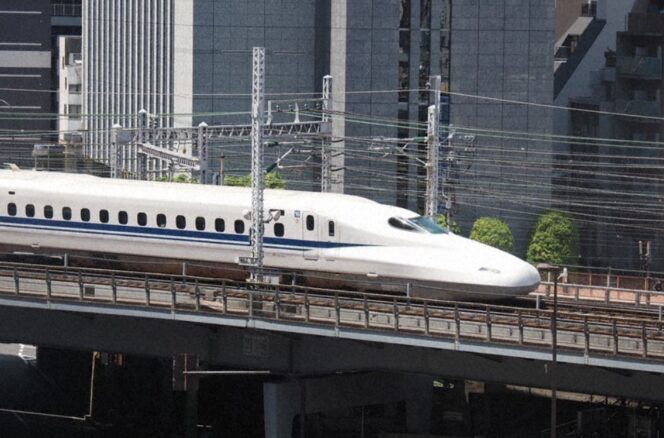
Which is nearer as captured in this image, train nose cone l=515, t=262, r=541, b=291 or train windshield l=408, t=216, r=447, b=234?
train nose cone l=515, t=262, r=541, b=291

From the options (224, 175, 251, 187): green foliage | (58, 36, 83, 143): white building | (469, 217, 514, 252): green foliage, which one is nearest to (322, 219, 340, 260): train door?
(224, 175, 251, 187): green foliage

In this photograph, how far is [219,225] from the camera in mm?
80312

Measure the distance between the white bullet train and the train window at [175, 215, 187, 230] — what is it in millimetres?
32

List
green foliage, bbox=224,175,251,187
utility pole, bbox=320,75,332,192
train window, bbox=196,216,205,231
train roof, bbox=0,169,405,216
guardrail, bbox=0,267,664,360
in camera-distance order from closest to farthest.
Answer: guardrail, bbox=0,267,664,360 → train roof, bbox=0,169,405,216 → train window, bbox=196,216,205,231 → utility pole, bbox=320,75,332,192 → green foliage, bbox=224,175,251,187

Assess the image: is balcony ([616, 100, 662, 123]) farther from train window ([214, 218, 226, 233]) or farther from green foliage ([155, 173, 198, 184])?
train window ([214, 218, 226, 233])

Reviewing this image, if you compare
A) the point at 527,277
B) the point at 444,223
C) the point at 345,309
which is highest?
the point at 527,277

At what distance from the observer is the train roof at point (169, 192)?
7912cm

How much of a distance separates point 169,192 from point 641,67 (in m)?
62.1

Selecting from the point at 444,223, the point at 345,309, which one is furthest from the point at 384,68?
the point at 345,309

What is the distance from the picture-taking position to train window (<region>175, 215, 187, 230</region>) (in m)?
81.2

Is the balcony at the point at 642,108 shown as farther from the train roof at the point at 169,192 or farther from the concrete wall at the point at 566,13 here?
the train roof at the point at 169,192

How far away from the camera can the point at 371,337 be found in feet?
240

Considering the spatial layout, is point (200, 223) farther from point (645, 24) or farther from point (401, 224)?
point (645, 24)

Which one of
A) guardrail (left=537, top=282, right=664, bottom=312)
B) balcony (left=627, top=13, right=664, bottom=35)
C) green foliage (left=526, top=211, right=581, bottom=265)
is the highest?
balcony (left=627, top=13, right=664, bottom=35)
